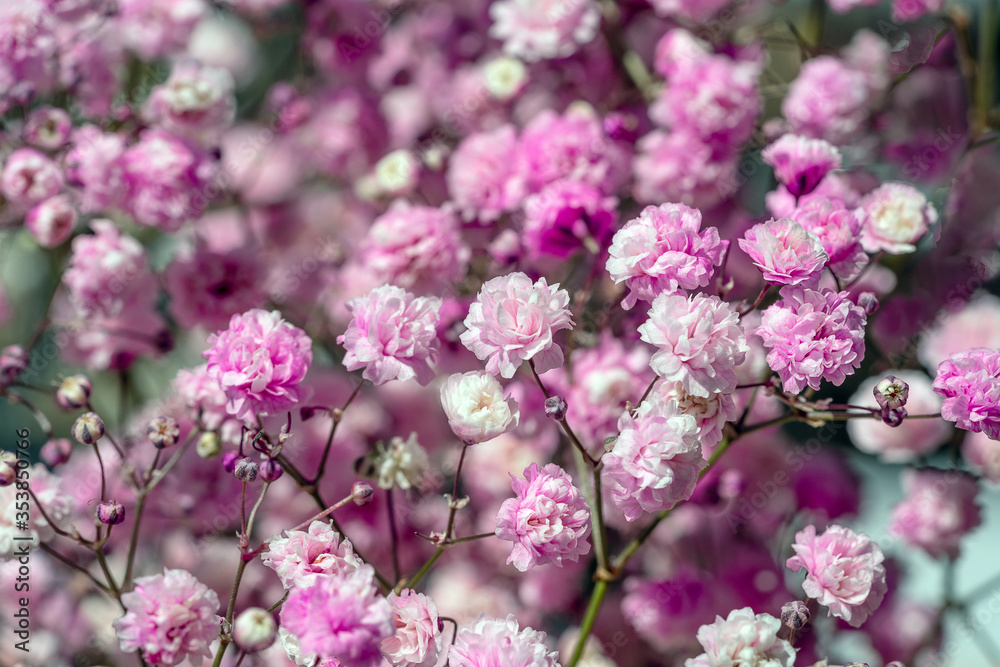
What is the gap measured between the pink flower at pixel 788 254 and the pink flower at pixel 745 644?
0.23 metres

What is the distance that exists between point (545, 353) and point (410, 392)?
0.45 metres

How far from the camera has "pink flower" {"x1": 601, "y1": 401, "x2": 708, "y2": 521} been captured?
53 centimetres

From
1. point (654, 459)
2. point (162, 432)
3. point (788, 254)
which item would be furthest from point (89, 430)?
point (788, 254)

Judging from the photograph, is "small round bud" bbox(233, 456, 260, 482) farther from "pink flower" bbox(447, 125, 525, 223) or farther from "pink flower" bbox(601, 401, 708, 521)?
"pink flower" bbox(447, 125, 525, 223)

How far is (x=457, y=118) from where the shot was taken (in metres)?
1.08

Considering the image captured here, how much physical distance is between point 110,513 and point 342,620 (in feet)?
0.77

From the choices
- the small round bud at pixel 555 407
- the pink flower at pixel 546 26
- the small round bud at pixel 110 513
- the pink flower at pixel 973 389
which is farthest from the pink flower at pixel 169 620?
the pink flower at pixel 546 26

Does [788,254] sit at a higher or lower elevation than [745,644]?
higher

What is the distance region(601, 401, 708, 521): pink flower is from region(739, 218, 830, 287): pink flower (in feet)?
0.39

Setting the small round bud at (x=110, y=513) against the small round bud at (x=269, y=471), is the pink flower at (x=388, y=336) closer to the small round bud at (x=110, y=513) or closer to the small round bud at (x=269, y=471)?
the small round bud at (x=269, y=471)

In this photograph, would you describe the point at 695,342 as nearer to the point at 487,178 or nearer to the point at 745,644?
the point at 745,644

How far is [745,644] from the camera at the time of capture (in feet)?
1.75

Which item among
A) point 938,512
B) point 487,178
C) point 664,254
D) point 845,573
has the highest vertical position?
point 664,254

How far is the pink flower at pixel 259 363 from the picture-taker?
60 cm
